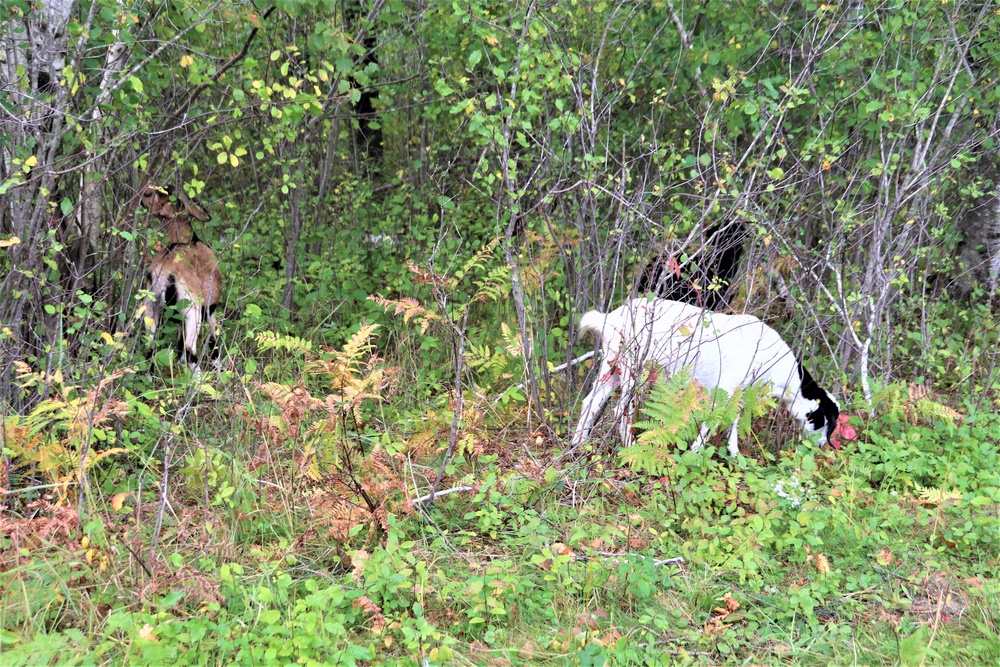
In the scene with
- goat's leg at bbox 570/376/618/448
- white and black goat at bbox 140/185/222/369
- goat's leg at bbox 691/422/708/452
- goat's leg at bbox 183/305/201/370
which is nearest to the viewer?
goat's leg at bbox 691/422/708/452

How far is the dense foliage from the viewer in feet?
10.6

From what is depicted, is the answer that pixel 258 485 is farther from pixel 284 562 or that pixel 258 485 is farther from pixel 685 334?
pixel 685 334

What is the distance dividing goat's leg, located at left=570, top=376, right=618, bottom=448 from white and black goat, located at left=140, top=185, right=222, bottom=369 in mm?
2490

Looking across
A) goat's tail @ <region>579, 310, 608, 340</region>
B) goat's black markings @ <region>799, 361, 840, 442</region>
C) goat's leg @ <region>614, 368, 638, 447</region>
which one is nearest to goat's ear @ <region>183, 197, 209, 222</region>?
goat's tail @ <region>579, 310, 608, 340</region>

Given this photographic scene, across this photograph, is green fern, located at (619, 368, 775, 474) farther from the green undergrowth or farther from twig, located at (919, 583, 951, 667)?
twig, located at (919, 583, 951, 667)

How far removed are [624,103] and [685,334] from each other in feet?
9.82

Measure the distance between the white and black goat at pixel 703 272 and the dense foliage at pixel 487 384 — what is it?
0.16m

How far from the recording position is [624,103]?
6809mm

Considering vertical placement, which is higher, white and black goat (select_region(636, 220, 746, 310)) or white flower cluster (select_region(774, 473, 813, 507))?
white and black goat (select_region(636, 220, 746, 310))

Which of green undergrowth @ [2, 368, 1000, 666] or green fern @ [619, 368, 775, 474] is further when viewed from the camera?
green fern @ [619, 368, 775, 474]

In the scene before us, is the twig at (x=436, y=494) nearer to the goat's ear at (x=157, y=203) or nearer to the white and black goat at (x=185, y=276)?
the white and black goat at (x=185, y=276)

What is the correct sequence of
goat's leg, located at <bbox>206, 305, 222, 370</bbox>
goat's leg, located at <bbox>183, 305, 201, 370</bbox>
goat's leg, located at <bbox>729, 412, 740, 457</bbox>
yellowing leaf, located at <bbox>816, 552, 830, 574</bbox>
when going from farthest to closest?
goat's leg, located at <bbox>183, 305, 201, 370</bbox>
goat's leg, located at <bbox>206, 305, 222, 370</bbox>
goat's leg, located at <bbox>729, 412, 740, 457</bbox>
yellowing leaf, located at <bbox>816, 552, 830, 574</bbox>

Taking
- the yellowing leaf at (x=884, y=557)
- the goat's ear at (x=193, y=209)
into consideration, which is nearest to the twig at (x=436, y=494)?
the yellowing leaf at (x=884, y=557)

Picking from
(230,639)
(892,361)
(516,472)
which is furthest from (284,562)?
(892,361)
